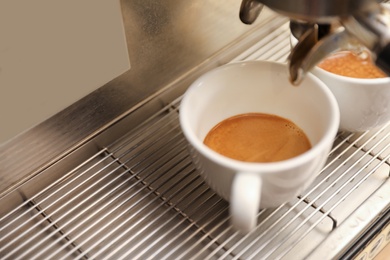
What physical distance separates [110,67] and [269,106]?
0.14 meters

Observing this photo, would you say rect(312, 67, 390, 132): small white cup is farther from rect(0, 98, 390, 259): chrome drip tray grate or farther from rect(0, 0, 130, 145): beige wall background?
rect(0, 0, 130, 145): beige wall background

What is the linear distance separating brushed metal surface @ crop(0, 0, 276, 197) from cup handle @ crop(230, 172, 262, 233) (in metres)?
0.18

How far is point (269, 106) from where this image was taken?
1.59 feet

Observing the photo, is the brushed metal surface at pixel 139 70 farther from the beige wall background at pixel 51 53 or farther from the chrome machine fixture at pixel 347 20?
the chrome machine fixture at pixel 347 20

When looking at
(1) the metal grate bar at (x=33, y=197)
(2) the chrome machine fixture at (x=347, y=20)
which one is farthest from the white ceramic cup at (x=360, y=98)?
(1) the metal grate bar at (x=33, y=197)

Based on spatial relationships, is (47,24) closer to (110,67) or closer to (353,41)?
(110,67)

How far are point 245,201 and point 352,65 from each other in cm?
22

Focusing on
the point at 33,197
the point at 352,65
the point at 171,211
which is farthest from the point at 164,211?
the point at 352,65

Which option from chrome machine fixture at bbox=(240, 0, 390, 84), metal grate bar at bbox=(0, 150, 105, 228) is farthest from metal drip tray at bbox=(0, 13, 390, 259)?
chrome machine fixture at bbox=(240, 0, 390, 84)

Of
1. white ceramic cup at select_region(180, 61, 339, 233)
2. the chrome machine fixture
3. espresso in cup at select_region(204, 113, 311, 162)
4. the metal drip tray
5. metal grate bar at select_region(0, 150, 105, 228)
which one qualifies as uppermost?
the chrome machine fixture

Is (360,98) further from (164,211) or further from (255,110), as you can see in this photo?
(164,211)

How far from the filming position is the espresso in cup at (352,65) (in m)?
0.50

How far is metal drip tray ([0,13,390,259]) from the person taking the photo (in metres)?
0.44

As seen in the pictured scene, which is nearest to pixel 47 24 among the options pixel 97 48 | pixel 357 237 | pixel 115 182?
pixel 97 48
